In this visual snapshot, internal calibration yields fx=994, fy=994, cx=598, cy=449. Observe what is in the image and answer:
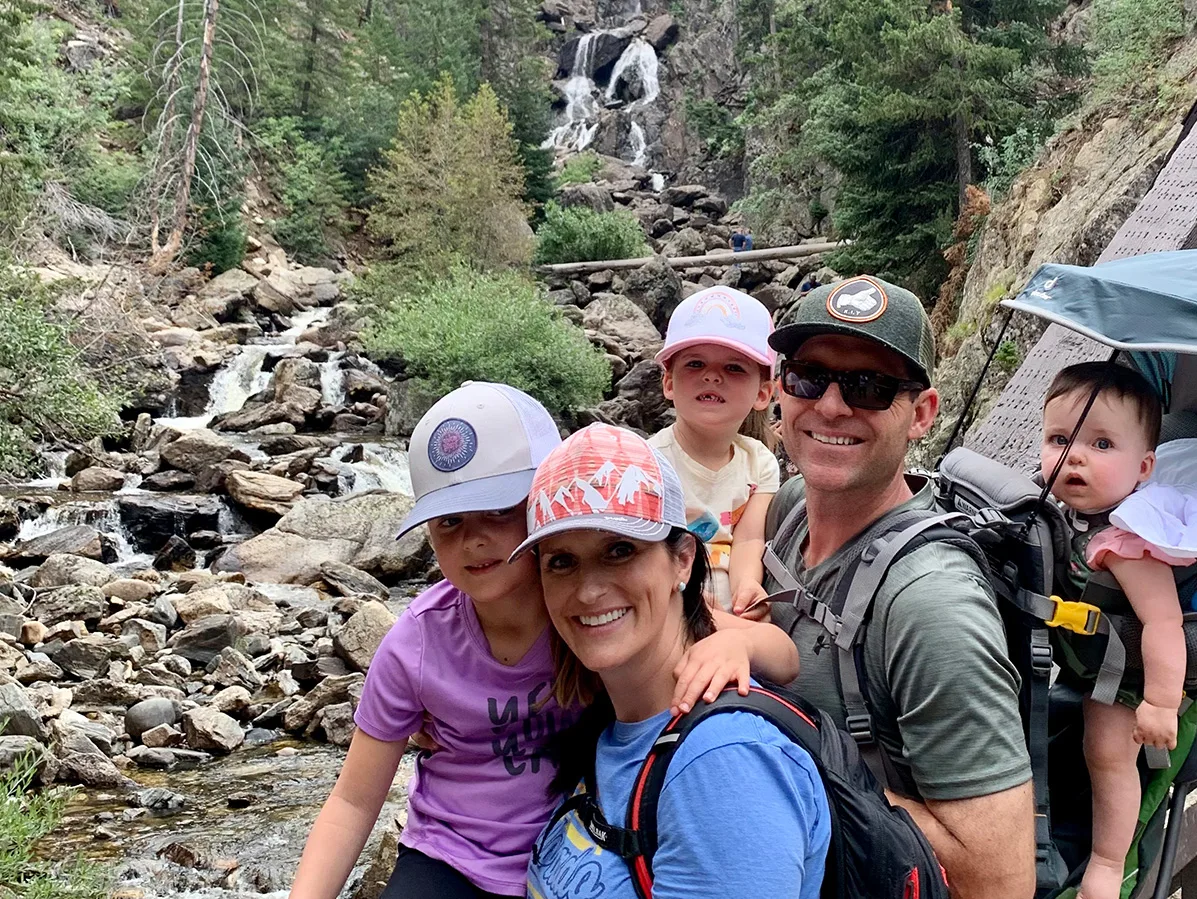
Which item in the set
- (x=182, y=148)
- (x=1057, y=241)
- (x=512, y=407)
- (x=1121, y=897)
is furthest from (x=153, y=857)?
(x=182, y=148)

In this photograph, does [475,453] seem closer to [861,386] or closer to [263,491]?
[861,386]

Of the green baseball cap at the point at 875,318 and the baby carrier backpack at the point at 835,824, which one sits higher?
the green baseball cap at the point at 875,318

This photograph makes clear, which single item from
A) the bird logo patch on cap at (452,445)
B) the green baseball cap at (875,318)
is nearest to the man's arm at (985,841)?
the green baseball cap at (875,318)

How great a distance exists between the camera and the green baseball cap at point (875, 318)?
190 centimetres

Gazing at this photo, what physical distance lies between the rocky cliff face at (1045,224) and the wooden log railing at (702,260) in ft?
44.4

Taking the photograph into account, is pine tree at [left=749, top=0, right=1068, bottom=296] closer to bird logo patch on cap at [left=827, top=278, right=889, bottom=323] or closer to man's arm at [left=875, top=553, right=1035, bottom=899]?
bird logo patch on cap at [left=827, top=278, right=889, bottom=323]

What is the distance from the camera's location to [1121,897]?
2172 millimetres

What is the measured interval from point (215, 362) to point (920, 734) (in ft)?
71.2

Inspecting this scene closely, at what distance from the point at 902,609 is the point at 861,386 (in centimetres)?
48

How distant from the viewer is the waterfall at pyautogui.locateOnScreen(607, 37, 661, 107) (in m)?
46.7

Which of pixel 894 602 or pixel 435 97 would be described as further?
pixel 435 97

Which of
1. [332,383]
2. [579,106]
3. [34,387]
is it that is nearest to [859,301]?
[34,387]

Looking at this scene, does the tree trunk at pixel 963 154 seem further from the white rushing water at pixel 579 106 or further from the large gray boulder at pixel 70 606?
the white rushing water at pixel 579 106

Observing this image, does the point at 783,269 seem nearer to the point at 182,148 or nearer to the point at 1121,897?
the point at 182,148
